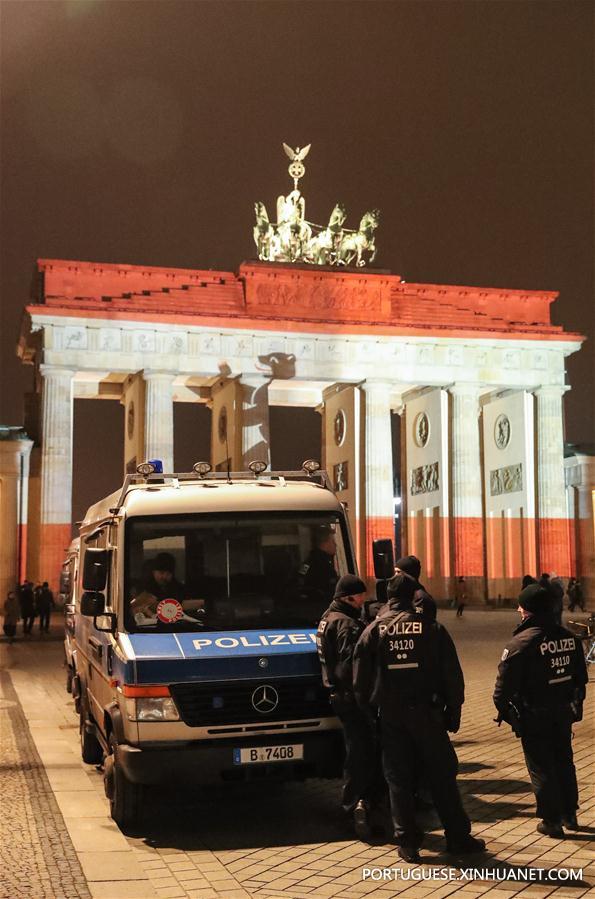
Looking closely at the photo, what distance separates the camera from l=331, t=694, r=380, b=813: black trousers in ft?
26.6

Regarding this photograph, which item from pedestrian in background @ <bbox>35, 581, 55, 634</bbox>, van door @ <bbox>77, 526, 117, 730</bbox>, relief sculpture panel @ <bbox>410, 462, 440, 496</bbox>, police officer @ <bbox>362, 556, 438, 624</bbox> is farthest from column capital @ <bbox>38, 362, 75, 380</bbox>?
police officer @ <bbox>362, 556, 438, 624</bbox>

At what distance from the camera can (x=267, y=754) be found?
8.12 meters

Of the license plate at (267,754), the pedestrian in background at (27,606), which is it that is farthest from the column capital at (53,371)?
the license plate at (267,754)

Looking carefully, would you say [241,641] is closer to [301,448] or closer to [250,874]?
[250,874]

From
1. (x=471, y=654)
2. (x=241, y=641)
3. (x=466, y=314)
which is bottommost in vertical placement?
(x=471, y=654)

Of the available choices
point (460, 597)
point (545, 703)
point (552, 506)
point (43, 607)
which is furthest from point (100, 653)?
point (552, 506)

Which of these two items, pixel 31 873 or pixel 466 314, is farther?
pixel 466 314

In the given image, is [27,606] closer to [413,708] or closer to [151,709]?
[151,709]

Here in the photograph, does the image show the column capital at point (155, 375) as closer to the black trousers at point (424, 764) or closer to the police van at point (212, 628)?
the police van at point (212, 628)

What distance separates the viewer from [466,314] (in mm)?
57531

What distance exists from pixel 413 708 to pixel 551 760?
1.19 metres

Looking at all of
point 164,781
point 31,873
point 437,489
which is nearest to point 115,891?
point 31,873

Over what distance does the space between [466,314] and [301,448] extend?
18288 millimetres

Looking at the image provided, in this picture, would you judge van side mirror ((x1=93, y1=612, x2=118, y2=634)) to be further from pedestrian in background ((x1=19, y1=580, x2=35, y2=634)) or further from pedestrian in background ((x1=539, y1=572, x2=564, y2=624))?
pedestrian in background ((x1=19, y1=580, x2=35, y2=634))
